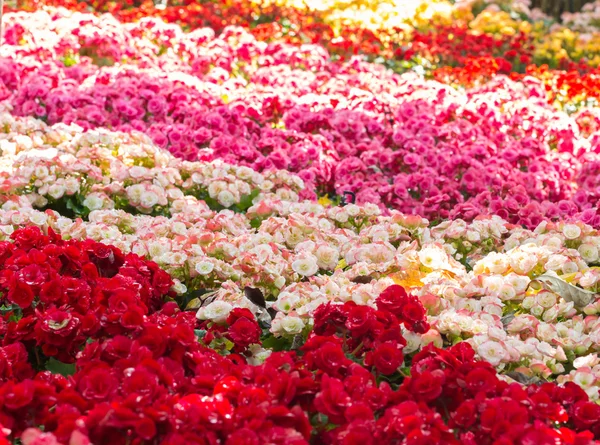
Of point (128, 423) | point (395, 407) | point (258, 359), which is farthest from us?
point (258, 359)

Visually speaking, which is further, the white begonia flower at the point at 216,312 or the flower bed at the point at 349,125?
the flower bed at the point at 349,125

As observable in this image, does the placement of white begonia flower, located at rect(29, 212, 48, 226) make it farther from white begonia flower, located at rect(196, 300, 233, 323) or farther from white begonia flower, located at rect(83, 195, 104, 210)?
white begonia flower, located at rect(196, 300, 233, 323)

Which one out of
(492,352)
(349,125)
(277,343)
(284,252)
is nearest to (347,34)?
(349,125)

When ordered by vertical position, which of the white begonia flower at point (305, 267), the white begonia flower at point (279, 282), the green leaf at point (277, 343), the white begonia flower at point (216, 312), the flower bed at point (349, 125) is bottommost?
the flower bed at point (349, 125)

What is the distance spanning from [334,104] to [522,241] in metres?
2.95

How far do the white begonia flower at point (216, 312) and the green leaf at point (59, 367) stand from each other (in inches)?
19.0

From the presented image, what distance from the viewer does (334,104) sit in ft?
22.6

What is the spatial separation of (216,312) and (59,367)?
574 millimetres

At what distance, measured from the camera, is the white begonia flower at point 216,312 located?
3199 mm

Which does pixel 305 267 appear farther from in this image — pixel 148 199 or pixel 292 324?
pixel 148 199

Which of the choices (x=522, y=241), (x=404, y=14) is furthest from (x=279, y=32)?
(x=522, y=241)

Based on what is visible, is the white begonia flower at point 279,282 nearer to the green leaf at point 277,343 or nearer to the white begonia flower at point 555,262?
the green leaf at point 277,343

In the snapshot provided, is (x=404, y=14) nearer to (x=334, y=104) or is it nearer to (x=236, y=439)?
(x=334, y=104)

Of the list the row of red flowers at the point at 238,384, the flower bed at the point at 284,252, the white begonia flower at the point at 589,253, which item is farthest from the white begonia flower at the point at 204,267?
the white begonia flower at the point at 589,253
